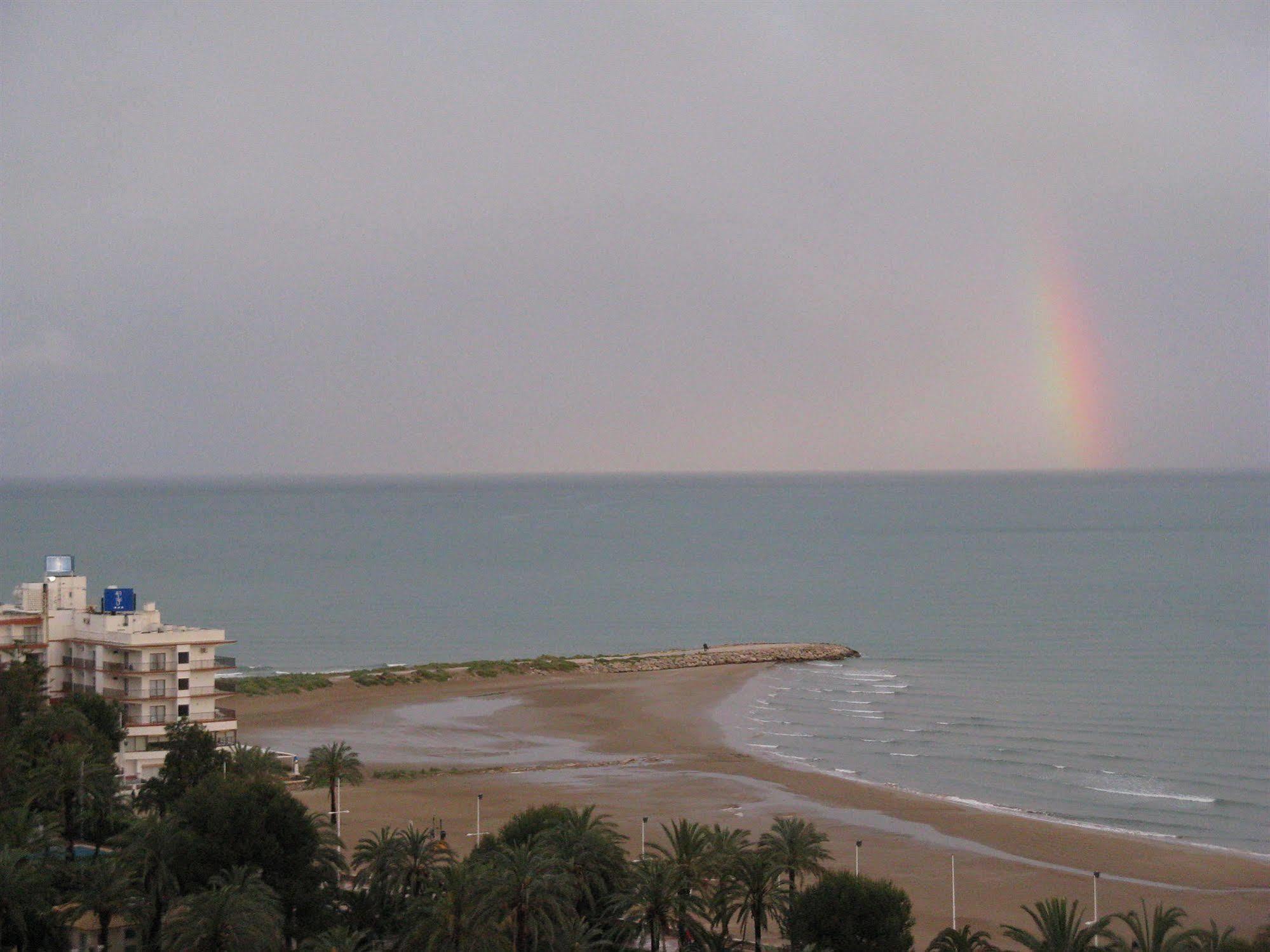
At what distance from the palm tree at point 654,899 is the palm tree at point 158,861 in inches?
418

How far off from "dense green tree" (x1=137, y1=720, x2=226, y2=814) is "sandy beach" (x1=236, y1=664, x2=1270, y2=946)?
5.94 metres

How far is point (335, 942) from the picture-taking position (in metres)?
30.3

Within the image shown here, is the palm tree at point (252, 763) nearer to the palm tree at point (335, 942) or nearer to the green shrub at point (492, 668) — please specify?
the palm tree at point (335, 942)

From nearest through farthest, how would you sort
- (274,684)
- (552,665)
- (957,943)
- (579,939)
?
(957,943), (579,939), (274,684), (552,665)

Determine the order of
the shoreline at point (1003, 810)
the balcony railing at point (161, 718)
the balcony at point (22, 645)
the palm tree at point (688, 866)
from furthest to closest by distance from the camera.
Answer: the balcony at point (22, 645) < the balcony railing at point (161, 718) < the shoreline at point (1003, 810) < the palm tree at point (688, 866)

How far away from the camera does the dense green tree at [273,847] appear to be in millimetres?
34438

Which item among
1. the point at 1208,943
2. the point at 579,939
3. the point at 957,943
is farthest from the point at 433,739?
the point at 1208,943

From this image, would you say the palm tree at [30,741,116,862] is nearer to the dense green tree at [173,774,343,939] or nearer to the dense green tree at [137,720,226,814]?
the dense green tree at [137,720,226,814]

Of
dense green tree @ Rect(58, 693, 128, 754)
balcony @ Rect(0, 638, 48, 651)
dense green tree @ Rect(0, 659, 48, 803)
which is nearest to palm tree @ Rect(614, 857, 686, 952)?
dense green tree @ Rect(0, 659, 48, 803)

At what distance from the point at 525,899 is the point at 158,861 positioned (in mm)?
9765

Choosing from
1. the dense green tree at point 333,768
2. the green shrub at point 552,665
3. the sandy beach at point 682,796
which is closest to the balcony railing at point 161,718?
the sandy beach at point 682,796

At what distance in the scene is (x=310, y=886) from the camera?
34844 millimetres

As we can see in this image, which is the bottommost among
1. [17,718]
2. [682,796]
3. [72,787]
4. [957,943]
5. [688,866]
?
[682,796]

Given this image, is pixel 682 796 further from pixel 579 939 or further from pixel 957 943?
pixel 957 943
